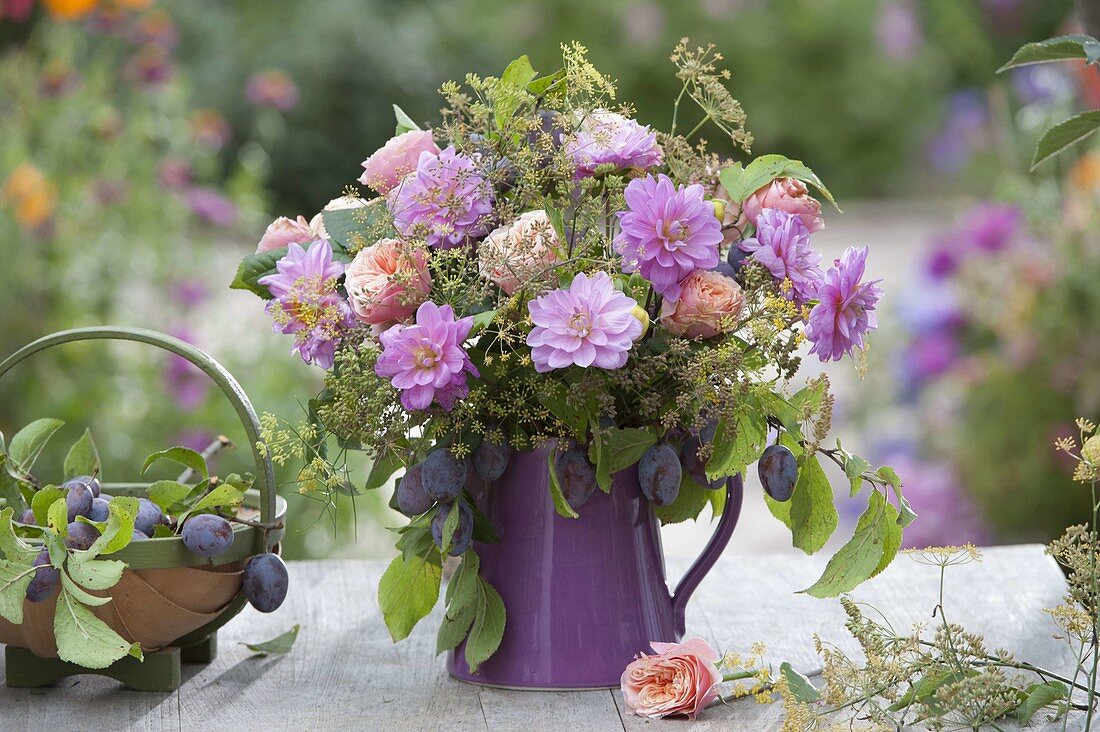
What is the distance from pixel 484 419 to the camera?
93 centimetres

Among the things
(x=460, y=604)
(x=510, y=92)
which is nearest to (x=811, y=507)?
(x=460, y=604)

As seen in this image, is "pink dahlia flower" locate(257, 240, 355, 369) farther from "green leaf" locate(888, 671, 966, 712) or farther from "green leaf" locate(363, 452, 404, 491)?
"green leaf" locate(888, 671, 966, 712)

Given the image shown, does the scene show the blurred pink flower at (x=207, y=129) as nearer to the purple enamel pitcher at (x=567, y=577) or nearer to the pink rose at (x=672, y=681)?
the purple enamel pitcher at (x=567, y=577)

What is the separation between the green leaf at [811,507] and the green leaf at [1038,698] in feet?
0.58

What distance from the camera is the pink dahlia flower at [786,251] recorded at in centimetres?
91

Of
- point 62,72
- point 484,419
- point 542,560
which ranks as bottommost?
point 542,560

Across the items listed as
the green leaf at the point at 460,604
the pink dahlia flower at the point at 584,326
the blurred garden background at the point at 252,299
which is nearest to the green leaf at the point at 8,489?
the green leaf at the point at 460,604

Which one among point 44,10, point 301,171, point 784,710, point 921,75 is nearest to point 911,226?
point 921,75

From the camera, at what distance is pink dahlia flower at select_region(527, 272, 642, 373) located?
0.83m

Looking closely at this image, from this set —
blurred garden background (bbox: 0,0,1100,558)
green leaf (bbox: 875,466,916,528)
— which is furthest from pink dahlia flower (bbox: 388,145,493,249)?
blurred garden background (bbox: 0,0,1100,558)

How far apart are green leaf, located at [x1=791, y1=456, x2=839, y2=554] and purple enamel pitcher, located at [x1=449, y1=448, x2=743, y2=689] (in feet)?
0.16

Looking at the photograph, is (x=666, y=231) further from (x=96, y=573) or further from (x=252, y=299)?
(x=252, y=299)

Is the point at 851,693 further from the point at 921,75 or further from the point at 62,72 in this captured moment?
the point at 921,75

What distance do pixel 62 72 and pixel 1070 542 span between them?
7.32 feet
